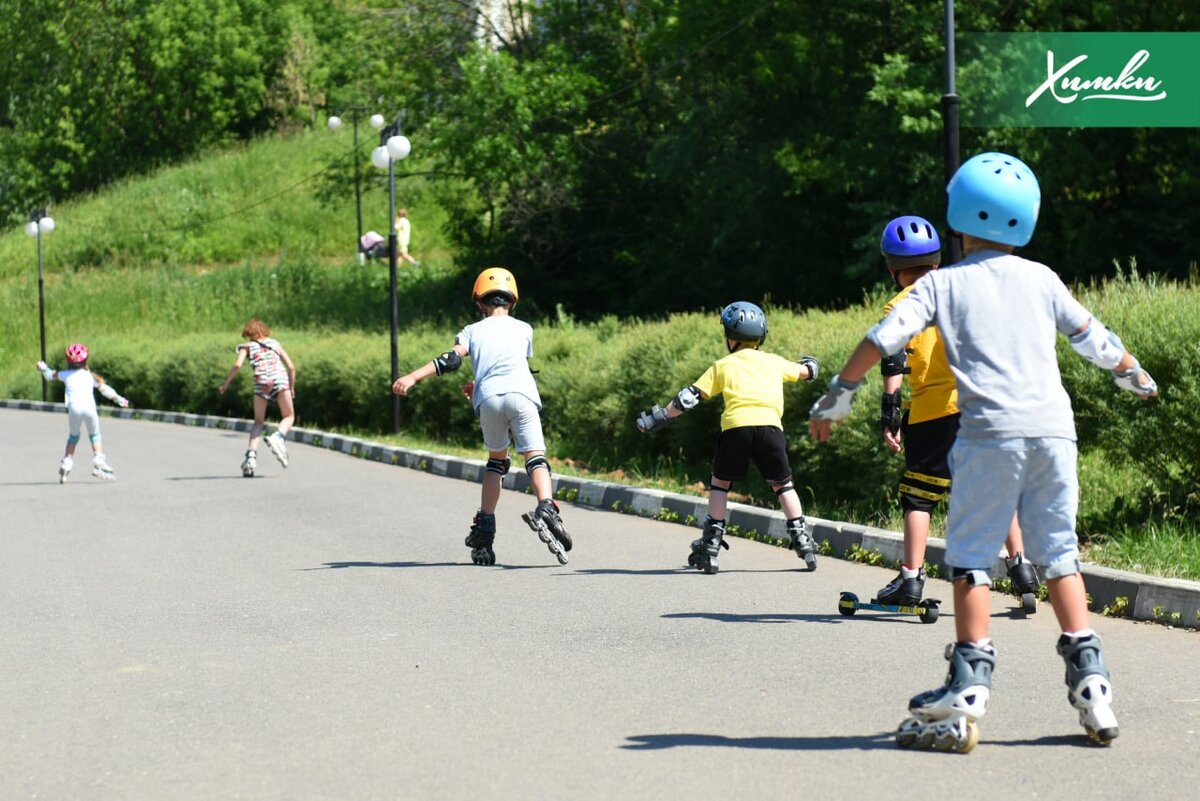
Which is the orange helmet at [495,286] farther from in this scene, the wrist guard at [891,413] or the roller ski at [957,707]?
the roller ski at [957,707]

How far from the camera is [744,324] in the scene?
937 cm

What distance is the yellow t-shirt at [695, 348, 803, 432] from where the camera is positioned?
364 inches

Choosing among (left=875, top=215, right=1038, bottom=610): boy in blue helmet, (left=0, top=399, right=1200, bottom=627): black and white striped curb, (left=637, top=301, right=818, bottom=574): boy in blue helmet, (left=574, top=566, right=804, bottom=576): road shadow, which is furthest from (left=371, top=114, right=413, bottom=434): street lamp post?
(left=875, top=215, right=1038, bottom=610): boy in blue helmet

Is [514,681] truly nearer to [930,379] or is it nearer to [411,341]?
[930,379]

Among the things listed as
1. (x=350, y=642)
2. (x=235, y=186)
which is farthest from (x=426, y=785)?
(x=235, y=186)

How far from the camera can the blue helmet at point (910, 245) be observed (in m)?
Answer: 7.59

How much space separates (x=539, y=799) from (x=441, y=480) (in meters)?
12.6

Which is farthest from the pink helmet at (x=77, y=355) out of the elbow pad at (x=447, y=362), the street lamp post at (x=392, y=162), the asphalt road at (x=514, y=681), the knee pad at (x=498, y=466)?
the elbow pad at (x=447, y=362)

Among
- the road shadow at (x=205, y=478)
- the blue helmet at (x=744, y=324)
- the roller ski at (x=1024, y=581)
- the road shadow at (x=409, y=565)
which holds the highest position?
the blue helmet at (x=744, y=324)

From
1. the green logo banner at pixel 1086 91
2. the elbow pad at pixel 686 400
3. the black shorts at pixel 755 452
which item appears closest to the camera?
the elbow pad at pixel 686 400

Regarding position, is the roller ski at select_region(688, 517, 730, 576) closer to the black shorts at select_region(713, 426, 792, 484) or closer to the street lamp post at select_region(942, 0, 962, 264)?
the black shorts at select_region(713, 426, 792, 484)

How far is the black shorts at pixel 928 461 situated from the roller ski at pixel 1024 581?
64 centimetres

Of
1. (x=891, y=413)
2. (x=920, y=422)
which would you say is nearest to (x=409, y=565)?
(x=891, y=413)

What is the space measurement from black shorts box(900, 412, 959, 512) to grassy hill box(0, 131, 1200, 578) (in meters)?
1.38
